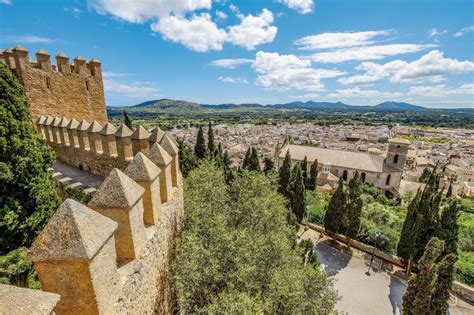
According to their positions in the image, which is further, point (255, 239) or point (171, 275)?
point (255, 239)

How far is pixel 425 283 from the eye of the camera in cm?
1134

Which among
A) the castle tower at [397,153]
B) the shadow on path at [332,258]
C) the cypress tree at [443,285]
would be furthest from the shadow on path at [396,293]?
the castle tower at [397,153]

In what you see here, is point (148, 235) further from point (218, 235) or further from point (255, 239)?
point (255, 239)

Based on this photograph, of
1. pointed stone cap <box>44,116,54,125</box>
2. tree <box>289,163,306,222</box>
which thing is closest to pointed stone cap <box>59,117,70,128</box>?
pointed stone cap <box>44,116,54,125</box>

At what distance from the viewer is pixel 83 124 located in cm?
1047

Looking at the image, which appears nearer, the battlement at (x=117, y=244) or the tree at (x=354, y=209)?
the battlement at (x=117, y=244)

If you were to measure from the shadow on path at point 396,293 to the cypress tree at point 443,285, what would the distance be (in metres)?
5.10

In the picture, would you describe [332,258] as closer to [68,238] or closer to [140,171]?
[140,171]

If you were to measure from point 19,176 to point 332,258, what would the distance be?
21823 mm

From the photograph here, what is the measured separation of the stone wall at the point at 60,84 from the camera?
402 inches

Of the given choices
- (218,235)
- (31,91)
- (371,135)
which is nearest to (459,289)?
(218,235)

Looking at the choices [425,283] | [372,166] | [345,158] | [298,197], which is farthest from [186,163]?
[345,158]

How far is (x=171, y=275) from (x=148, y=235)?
91.0 inches

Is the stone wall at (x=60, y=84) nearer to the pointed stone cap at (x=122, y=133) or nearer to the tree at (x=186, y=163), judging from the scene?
the pointed stone cap at (x=122, y=133)
